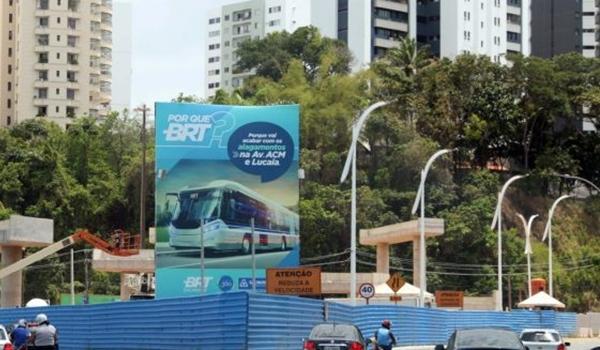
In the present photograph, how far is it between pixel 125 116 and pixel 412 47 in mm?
27876

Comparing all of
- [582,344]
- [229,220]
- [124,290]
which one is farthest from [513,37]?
[229,220]

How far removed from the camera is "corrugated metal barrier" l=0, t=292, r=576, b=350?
32156 mm

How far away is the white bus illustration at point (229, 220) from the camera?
59.1 meters

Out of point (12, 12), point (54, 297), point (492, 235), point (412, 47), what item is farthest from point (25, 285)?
point (12, 12)

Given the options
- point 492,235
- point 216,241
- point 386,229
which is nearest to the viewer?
point 216,241

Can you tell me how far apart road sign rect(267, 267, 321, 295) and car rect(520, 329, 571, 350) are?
6.65 metres

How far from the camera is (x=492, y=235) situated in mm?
100562

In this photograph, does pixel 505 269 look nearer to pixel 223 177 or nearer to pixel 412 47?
pixel 412 47

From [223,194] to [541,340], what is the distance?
24.5 m

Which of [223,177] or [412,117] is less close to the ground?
[412,117]

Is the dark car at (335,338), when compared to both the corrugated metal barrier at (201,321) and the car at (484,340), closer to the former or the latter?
the corrugated metal barrier at (201,321)

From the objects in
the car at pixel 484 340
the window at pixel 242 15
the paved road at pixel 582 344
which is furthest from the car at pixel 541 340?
the window at pixel 242 15

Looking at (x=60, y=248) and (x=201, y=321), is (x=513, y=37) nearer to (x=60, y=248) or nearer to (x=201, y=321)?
(x=60, y=248)

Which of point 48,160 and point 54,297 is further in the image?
point 48,160
